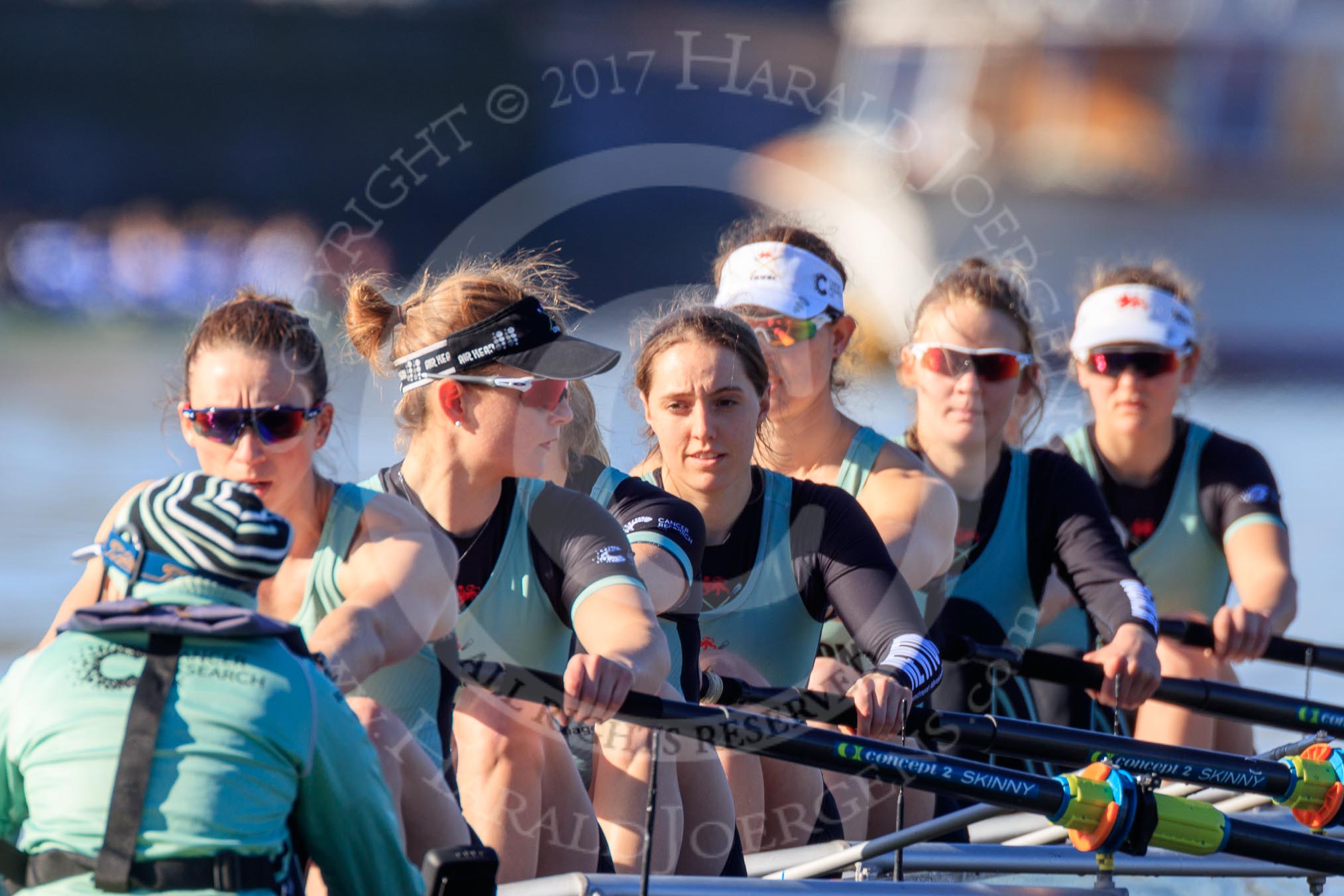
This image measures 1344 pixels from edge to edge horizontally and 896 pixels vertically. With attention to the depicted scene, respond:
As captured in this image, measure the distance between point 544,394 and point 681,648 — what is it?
25.0 inches

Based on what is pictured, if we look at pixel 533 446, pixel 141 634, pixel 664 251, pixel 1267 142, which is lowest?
pixel 141 634

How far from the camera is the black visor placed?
9.68ft

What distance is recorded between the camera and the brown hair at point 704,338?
341 centimetres

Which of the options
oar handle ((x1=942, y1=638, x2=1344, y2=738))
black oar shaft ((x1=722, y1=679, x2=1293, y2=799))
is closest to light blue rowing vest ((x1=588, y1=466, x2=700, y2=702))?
black oar shaft ((x1=722, y1=679, x2=1293, y2=799))

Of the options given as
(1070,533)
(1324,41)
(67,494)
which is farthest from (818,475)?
(1324,41)

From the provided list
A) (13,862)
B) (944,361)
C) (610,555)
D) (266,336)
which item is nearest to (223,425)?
(266,336)

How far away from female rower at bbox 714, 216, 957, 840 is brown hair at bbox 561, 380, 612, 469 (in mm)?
493

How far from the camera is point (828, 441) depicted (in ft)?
13.0

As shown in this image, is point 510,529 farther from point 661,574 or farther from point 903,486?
point 903,486

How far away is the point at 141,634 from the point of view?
72.0 inches

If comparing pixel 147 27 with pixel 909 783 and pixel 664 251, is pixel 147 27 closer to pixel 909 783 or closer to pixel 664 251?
pixel 664 251

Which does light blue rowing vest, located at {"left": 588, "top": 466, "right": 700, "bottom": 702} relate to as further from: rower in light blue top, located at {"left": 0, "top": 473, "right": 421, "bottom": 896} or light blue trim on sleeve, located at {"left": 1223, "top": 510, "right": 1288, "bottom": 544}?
light blue trim on sleeve, located at {"left": 1223, "top": 510, "right": 1288, "bottom": 544}

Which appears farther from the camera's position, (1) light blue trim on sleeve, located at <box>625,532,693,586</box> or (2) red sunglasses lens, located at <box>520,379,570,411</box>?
(1) light blue trim on sleeve, located at <box>625,532,693,586</box>

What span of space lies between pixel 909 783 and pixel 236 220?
2763 cm
